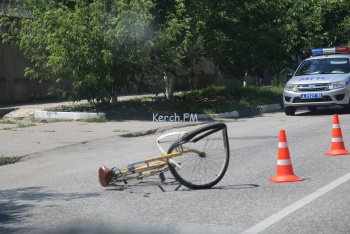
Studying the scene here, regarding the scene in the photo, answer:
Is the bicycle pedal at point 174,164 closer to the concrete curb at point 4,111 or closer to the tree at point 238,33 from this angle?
the tree at point 238,33

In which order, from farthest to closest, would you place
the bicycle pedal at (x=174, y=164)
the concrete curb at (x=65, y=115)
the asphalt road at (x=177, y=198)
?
the concrete curb at (x=65, y=115) → the bicycle pedal at (x=174, y=164) → the asphalt road at (x=177, y=198)

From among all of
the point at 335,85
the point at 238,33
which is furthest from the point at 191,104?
the point at 335,85

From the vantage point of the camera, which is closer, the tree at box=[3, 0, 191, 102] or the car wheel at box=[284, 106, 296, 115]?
the tree at box=[3, 0, 191, 102]

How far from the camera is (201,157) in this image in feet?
28.8

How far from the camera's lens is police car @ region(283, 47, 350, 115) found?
60.6 ft

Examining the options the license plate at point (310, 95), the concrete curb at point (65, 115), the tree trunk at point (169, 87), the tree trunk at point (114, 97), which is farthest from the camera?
the tree trunk at point (169, 87)

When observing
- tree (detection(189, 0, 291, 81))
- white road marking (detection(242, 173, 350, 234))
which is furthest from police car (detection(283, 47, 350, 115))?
white road marking (detection(242, 173, 350, 234))

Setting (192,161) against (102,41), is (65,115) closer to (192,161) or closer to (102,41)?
(102,41)

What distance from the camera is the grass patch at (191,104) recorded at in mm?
18903

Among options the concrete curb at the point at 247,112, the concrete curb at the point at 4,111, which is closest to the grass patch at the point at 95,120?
the concrete curb at the point at 247,112

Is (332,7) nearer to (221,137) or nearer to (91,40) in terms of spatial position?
(91,40)

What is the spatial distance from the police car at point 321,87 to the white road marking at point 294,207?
947 centimetres

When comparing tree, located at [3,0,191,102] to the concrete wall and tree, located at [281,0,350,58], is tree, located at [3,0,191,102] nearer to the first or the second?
the concrete wall

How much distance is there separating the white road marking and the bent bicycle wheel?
1.27 m
